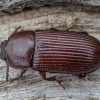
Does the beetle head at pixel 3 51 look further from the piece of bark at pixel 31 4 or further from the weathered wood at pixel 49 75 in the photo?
the piece of bark at pixel 31 4

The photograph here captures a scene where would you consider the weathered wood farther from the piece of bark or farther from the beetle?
the beetle

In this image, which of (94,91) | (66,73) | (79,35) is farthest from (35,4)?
(94,91)

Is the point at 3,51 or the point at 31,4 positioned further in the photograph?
the point at 31,4

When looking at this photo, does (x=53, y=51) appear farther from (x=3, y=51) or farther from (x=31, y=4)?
(x=31, y=4)

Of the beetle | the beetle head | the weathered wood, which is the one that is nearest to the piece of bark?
the weathered wood

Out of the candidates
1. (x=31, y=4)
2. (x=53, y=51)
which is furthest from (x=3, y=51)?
(x=31, y=4)

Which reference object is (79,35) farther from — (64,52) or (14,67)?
(14,67)
